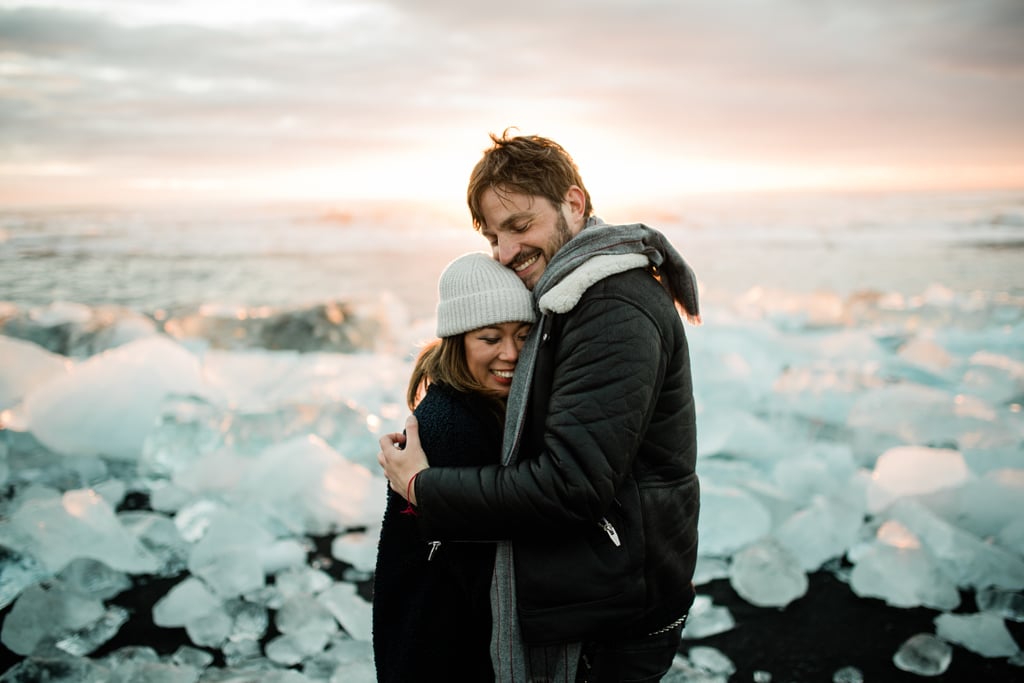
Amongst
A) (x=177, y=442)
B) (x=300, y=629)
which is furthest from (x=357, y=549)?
(x=177, y=442)

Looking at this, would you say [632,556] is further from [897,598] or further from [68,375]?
[68,375]

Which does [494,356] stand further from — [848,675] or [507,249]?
[848,675]

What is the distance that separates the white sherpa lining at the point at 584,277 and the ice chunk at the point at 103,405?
4071 mm

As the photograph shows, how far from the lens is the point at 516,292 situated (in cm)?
200

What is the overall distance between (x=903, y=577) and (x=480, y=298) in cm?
260

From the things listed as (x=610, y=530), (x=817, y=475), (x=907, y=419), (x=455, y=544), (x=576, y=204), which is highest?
(x=576, y=204)

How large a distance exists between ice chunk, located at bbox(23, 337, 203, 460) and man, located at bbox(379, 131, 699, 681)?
3655mm

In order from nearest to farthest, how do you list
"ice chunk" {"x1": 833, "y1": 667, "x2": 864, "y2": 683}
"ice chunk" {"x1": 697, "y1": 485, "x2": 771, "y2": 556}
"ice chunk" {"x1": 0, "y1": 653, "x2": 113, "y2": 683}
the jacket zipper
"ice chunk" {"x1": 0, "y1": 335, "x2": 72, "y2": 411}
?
the jacket zipper → "ice chunk" {"x1": 0, "y1": 653, "x2": 113, "y2": 683} → "ice chunk" {"x1": 833, "y1": 667, "x2": 864, "y2": 683} → "ice chunk" {"x1": 697, "y1": 485, "x2": 771, "y2": 556} → "ice chunk" {"x1": 0, "y1": 335, "x2": 72, "y2": 411}

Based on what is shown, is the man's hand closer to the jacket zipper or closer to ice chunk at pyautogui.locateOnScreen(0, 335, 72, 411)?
the jacket zipper

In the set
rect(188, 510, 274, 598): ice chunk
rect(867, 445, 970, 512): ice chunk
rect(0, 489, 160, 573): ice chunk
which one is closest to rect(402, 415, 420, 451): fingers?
rect(188, 510, 274, 598): ice chunk

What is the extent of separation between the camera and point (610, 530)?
65.2 inches

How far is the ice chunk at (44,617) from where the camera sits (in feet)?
9.52

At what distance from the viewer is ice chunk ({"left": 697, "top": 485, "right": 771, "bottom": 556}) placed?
3.69 m

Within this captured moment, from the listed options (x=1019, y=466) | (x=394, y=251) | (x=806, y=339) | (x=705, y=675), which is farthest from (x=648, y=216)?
(x=705, y=675)
